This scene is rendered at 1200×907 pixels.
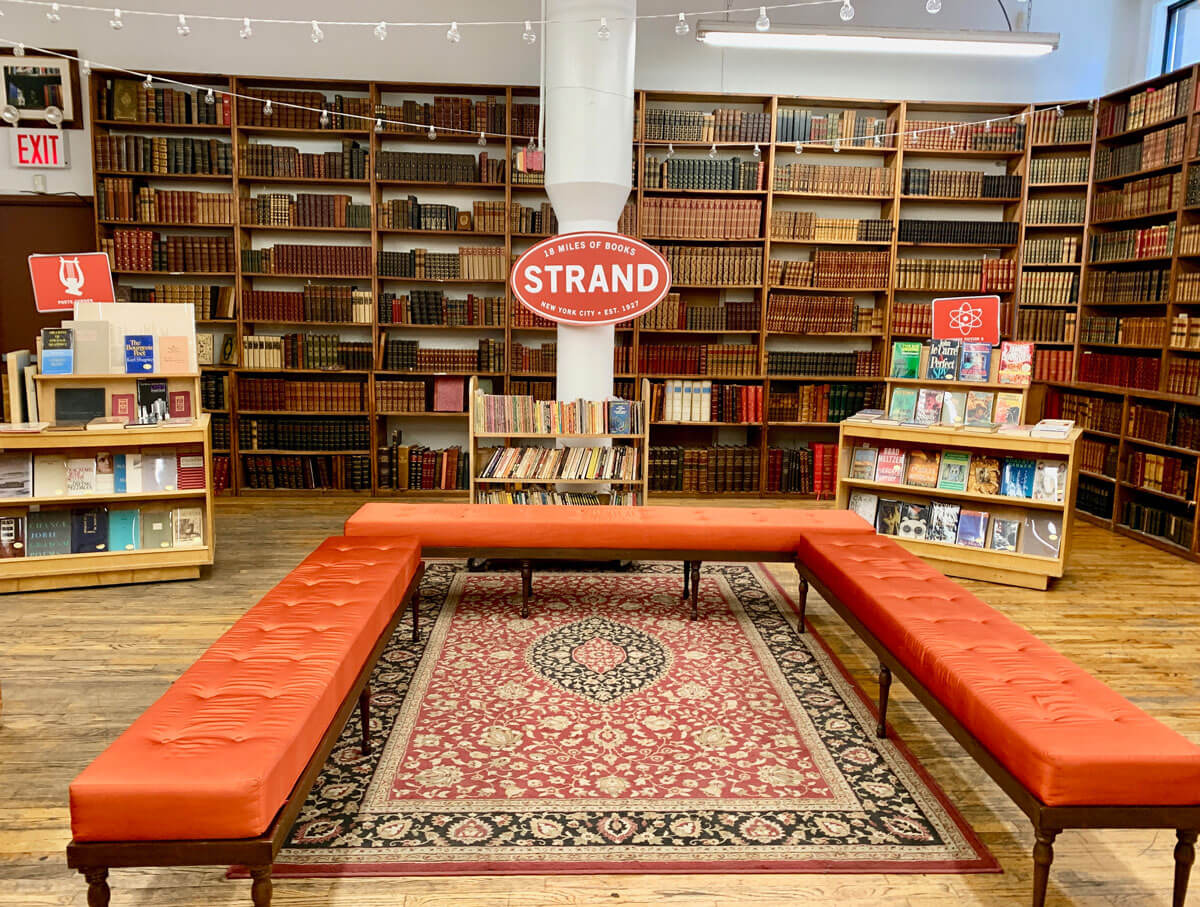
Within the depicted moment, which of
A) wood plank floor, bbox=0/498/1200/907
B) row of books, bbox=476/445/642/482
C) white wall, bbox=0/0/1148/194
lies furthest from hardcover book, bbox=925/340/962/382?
white wall, bbox=0/0/1148/194

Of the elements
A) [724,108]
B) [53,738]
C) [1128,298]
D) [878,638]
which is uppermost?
[724,108]

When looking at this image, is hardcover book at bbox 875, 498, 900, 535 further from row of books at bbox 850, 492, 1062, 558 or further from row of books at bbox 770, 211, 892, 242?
row of books at bbox 770, 211, 892, 242

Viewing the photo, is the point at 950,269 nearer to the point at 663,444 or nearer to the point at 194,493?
the point at 663,444

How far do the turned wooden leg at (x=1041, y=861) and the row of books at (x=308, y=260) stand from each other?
673 centimetres

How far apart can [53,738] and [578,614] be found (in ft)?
8.15

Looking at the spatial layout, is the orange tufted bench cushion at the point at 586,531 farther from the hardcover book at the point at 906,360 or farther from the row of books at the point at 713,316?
the row of books at the point at 713,316

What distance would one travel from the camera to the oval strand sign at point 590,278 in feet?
18.4

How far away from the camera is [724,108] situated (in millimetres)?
7969

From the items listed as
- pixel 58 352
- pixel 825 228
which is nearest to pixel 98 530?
pixel 58 352

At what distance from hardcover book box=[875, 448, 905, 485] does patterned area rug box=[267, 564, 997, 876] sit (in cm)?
166

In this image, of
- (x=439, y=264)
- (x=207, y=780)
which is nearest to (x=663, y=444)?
(x=439, y=264)

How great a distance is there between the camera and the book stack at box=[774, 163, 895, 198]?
7.84 meters

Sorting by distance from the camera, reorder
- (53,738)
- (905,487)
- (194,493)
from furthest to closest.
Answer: (905,487) < (194,493) < (53,738)

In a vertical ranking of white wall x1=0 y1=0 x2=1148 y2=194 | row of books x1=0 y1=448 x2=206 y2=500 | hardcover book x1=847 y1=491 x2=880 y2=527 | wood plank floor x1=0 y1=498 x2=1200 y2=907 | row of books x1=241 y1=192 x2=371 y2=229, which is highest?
white wall x1=0 y1=0 x2=1148 y2=194
